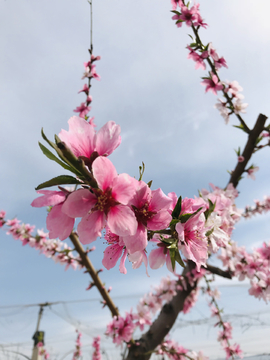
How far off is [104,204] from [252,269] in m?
2.02

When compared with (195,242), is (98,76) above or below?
above

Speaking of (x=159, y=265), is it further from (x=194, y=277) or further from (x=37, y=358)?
(x=37, y=358)

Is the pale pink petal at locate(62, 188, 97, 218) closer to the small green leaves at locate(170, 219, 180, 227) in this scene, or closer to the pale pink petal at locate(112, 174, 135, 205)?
the pale pink petal at locate(112, 174, 135, 205)

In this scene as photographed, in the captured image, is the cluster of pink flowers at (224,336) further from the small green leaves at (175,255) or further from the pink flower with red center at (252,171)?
the small green leaves at (175,255)

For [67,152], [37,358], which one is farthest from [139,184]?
[37,358]

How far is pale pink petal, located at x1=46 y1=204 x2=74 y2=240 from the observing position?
457 millimetres

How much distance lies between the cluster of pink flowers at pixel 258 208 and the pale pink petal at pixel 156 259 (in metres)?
3.65

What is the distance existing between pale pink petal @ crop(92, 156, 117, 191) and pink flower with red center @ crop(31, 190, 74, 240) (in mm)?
96

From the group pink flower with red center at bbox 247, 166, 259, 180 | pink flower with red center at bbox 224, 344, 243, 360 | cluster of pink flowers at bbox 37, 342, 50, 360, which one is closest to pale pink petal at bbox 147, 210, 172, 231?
pink flower with red center at bbox 247, 166, 259, 180

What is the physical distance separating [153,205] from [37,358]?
6.57 metres

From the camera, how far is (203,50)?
2117mm

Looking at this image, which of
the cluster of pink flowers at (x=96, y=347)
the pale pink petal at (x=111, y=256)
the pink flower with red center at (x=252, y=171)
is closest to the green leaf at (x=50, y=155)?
the pale pink petal at (x=111, y=256)

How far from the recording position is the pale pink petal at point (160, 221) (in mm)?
496

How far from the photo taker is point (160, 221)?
500mm
